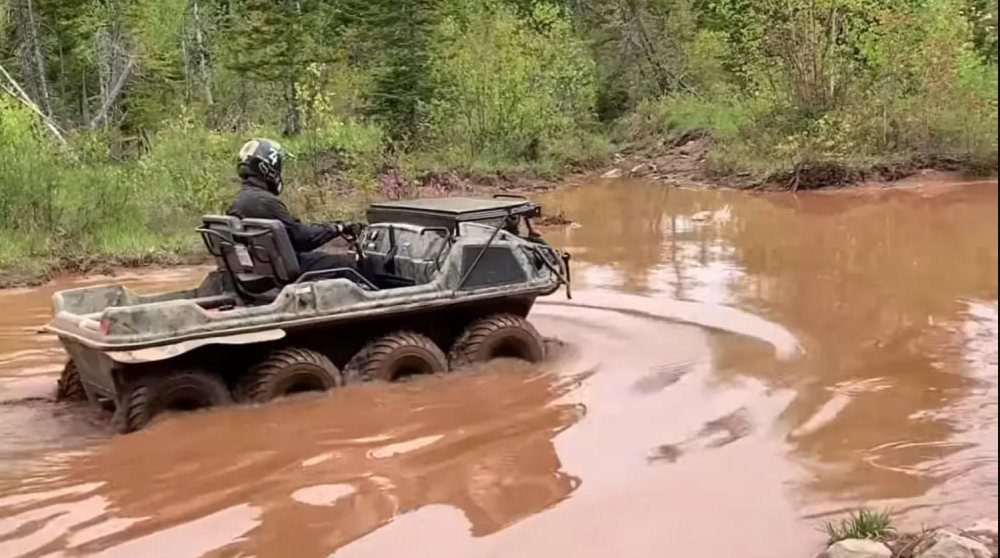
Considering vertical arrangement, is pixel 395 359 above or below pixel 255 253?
below

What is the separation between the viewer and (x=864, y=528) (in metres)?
5.02

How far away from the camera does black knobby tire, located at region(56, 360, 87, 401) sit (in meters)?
7.92

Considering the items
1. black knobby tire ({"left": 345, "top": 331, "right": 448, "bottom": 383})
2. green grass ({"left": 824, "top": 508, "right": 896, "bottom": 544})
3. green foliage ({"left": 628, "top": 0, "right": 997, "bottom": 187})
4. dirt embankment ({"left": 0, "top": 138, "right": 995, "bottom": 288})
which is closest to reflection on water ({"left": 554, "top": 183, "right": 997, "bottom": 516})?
green grass ({"left": 824, "top": 508, "right": 896, "bottom": 544})

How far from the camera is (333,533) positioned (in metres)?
5.51

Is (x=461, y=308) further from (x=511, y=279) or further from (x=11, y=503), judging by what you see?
(x=11, y=503)

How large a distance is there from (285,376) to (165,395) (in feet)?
2.49

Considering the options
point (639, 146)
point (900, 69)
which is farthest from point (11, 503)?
point (639, 146)

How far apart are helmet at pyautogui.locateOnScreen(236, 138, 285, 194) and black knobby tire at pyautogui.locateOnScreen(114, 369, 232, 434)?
144 centimetres

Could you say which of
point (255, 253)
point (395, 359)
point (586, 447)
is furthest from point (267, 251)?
point (586, 447)

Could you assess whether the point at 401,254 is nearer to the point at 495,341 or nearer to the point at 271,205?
the point at 495,341

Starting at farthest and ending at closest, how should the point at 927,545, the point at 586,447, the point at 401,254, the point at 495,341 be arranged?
the point at 401,254 < the point at 495,341 < the point at 586,447 < the point at 927,545

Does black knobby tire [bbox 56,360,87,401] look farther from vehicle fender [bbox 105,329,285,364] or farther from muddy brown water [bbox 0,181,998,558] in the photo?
vehicle fender [bbox 105,329,285,364]

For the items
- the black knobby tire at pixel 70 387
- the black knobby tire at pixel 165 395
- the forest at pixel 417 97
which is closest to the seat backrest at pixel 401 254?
the black knobby tire at pixel 165 395

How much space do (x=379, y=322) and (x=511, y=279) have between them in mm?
992
